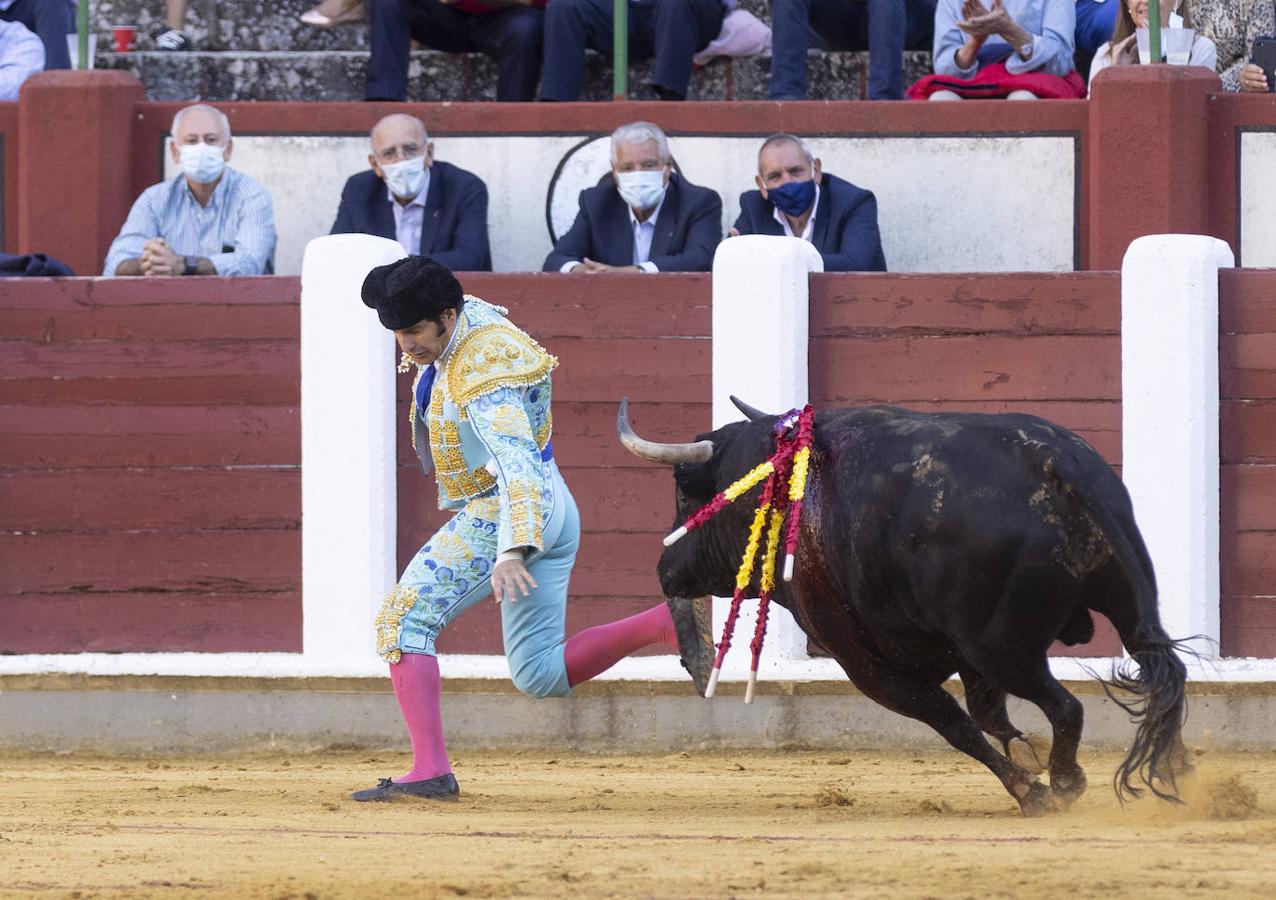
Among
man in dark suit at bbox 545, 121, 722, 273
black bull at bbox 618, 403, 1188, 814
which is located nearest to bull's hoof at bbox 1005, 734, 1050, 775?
black bull at bbox 618, 403, 1188, 814

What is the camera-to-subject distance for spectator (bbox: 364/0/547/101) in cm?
798

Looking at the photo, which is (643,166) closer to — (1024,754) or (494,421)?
(494,421)

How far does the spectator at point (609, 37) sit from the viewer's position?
7.72 m

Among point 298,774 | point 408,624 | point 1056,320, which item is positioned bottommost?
point 298,774

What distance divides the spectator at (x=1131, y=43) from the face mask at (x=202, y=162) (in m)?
2.99

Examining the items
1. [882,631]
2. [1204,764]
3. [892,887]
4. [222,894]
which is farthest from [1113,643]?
[222,894]

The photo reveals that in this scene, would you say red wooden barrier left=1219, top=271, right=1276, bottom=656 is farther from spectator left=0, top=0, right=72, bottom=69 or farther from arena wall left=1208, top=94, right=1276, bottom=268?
spectator left=0, top=0, right=72, bottom=69

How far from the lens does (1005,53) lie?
7617 millimetres

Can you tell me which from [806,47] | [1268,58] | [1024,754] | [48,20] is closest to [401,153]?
[806,47]

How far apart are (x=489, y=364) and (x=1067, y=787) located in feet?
5.09

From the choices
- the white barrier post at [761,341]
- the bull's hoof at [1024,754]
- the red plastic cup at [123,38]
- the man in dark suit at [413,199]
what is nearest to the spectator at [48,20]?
the red plastic cup at [123,38]

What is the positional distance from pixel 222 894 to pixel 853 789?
2.17 m

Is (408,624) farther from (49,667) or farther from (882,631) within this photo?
(49,667)

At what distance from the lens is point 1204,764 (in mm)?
5598
